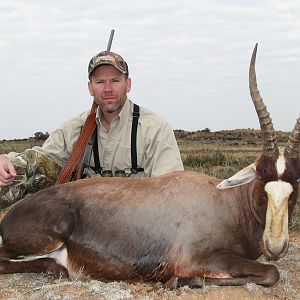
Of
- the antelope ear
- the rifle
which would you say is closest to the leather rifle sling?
the rifle

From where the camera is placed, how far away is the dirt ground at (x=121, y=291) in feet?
15.6

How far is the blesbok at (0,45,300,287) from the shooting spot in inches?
192

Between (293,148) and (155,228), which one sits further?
(155,228)

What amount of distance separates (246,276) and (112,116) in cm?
285

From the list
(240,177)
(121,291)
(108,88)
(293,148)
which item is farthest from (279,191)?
(108,88)

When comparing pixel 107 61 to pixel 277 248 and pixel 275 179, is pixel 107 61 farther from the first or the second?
pixel 277 248

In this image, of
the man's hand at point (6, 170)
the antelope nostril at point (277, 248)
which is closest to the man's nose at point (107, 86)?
the man's hand at point (6, 170)

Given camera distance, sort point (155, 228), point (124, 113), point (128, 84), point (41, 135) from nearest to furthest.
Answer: point (155, 228), point (124, 113), point (128, 84), point (41, 135)

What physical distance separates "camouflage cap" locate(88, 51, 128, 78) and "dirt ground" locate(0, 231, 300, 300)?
8.76 ft

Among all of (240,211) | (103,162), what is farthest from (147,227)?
(103,162)

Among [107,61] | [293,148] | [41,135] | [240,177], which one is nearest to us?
[293,148]

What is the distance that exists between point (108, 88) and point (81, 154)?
0.86 metres

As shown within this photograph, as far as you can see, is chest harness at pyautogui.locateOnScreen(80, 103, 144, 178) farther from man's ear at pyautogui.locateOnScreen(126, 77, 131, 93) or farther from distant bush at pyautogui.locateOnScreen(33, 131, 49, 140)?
distant bush at pyautogui.locateOnScreen(33, 131, 49, 140)

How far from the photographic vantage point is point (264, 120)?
487cm
